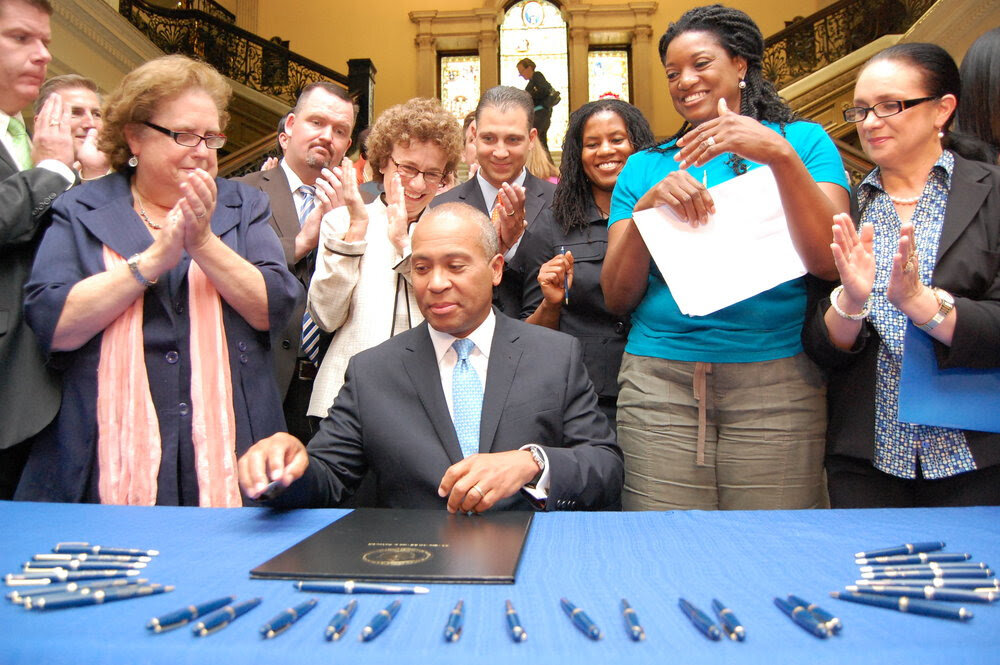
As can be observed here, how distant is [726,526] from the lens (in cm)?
149

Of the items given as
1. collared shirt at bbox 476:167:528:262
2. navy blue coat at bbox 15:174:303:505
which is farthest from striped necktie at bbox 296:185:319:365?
collared shirt at bbox 476:167:528:262

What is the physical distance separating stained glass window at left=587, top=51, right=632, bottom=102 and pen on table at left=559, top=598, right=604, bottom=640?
1580cm

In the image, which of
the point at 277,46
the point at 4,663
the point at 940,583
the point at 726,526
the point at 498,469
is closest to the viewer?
the point at 4,663

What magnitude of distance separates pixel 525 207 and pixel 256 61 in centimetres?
1222

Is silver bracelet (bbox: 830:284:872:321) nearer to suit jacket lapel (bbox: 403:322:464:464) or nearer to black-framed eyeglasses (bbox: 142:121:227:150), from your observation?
suit jacket lapel (bbox: 403:322:464:464)

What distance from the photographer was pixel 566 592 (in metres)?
1.12

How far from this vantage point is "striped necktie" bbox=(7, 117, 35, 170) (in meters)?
2.55

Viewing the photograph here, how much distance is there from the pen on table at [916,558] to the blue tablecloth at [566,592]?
0.11 ft

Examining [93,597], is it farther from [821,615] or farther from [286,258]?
[286,258]

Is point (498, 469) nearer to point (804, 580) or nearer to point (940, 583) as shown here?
point (804, 580)

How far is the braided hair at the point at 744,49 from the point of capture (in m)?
2.27

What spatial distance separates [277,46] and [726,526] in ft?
45.8

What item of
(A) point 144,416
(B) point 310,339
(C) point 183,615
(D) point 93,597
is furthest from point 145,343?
(C) point 183,615

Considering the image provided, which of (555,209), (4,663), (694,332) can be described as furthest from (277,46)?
(4,663)
